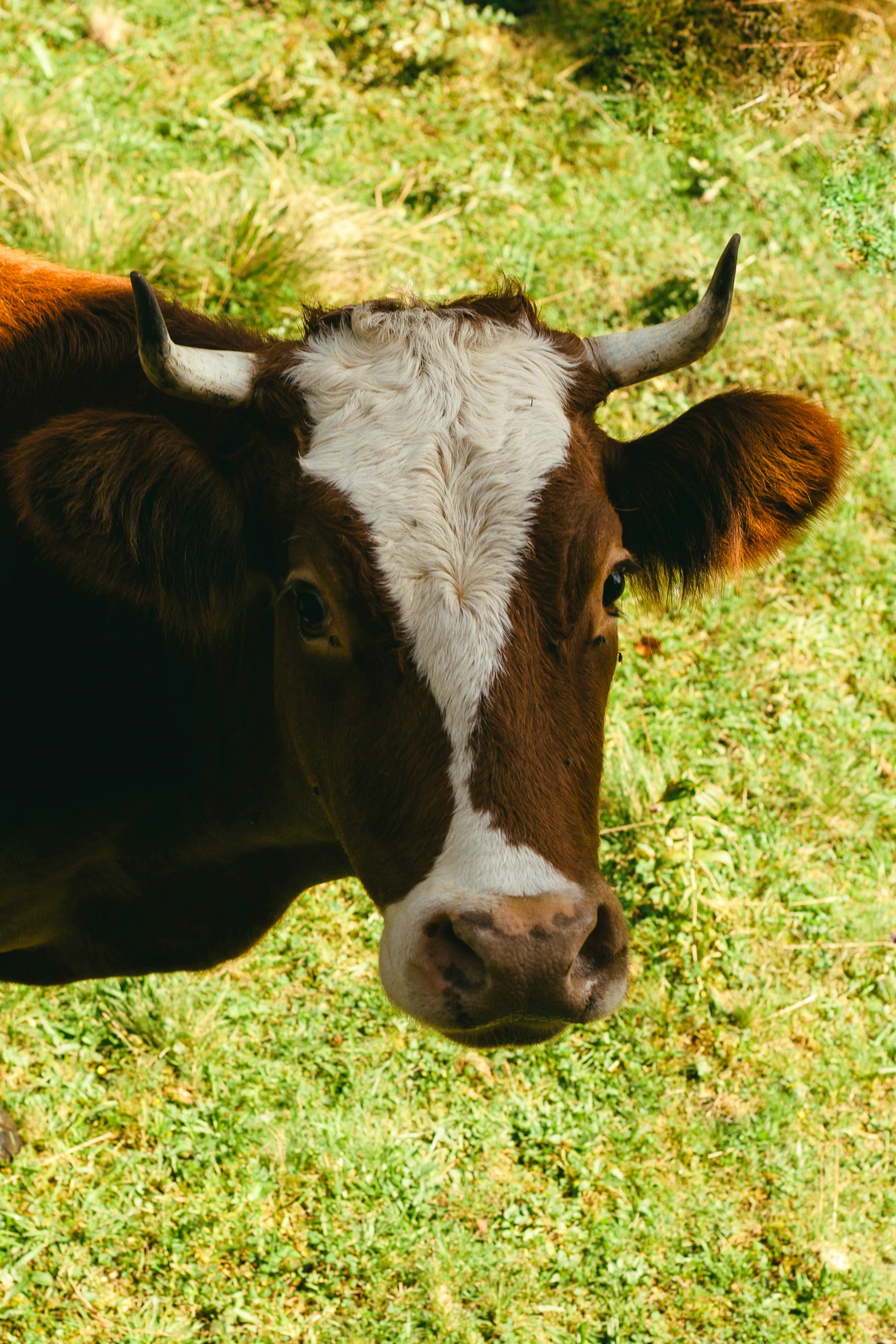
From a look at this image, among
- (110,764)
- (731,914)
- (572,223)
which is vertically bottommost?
(731,914)

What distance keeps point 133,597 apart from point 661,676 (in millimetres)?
3589

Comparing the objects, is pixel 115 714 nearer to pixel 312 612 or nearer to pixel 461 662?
pixel 312 612

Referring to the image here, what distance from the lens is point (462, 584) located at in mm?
2531

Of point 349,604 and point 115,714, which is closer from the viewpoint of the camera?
point 349,604

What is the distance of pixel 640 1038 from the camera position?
4.93 m

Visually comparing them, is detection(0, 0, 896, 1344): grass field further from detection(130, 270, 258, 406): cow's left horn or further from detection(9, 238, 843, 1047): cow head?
detection(130, 270, 258, 406): cow's left horn

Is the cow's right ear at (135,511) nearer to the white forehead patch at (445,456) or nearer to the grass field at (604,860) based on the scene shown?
the white forehead patch at (445,456)

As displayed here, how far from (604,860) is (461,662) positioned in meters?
3.07

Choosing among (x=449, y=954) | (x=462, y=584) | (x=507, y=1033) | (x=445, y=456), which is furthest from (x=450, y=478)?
(x=507, y=1033)

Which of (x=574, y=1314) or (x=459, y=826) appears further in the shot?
(x=574, y=1314)

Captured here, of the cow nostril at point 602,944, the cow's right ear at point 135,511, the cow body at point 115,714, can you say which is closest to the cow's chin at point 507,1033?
the cow nostril at point 602,944

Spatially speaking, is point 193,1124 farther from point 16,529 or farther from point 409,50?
point 409,50

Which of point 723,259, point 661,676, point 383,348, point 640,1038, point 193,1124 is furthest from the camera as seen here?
point 661,676

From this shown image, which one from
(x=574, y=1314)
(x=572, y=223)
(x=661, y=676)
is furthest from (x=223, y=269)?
(x=574, y=1314)
